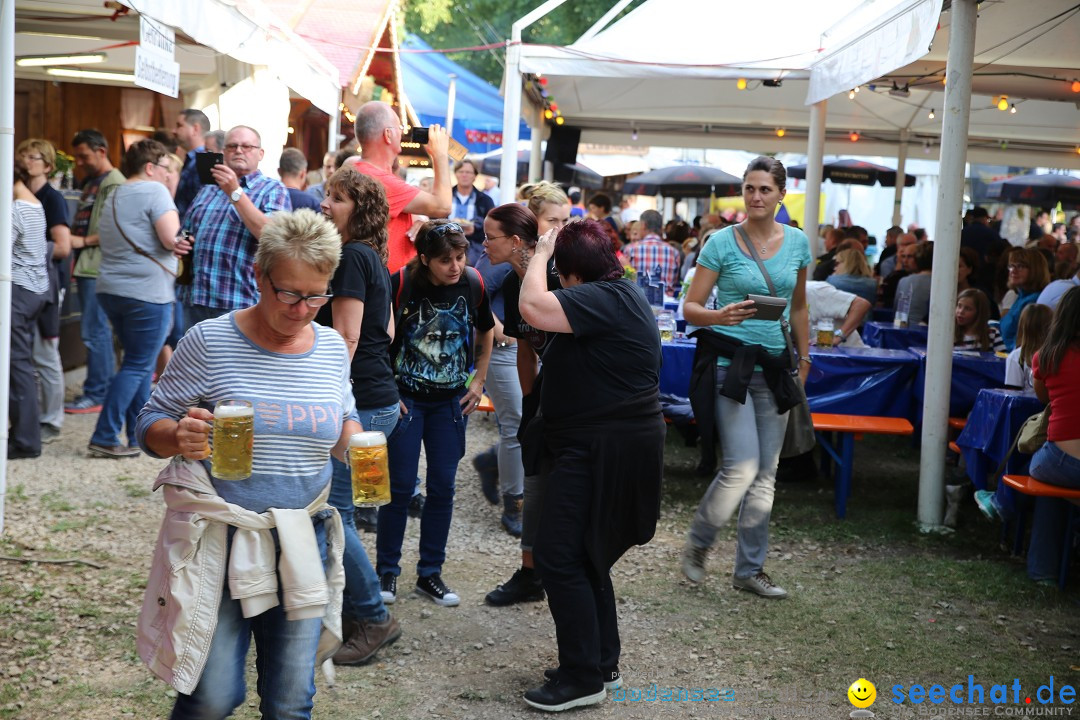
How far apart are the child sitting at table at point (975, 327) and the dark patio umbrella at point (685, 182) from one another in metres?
13.1

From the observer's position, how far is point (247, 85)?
359 inches

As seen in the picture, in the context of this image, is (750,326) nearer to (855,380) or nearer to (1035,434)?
(1035,434)

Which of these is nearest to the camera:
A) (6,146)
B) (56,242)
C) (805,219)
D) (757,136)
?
(6,146)

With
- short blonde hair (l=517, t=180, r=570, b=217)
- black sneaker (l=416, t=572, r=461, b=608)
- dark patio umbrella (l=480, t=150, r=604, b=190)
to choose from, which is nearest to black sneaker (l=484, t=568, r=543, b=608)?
black sneaker (l=416, t=572, r=461, b=608)

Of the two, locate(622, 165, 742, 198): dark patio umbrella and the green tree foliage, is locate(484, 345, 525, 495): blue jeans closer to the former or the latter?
locate(622, 165, 742, 198): dark patio umbrella

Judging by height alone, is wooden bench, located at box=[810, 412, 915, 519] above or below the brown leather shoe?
above

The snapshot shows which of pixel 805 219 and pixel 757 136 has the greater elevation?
pixel 757 136

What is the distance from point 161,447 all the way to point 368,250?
58.7 inches

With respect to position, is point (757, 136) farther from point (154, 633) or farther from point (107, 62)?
point (154, 633)

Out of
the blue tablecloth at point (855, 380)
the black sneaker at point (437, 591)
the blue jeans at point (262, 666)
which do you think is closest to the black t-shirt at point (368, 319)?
the black sneaker at point (437, 591)

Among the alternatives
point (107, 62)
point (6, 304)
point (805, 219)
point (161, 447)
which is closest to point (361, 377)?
point (161, 447)

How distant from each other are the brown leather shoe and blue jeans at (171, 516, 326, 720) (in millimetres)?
1408

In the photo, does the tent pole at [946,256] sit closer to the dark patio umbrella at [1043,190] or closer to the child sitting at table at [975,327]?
the child sitting at table at [975,327]

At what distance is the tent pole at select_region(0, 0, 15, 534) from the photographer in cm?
477
